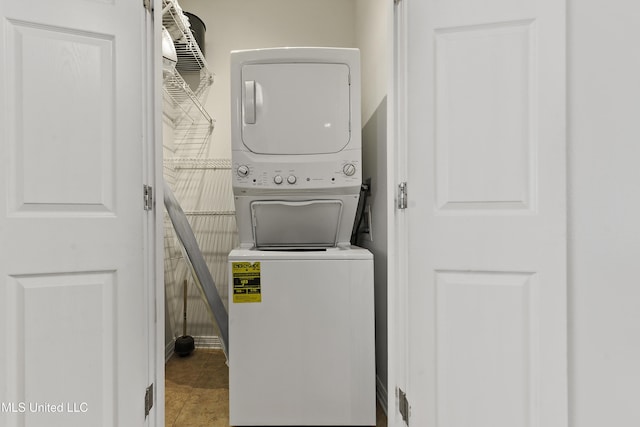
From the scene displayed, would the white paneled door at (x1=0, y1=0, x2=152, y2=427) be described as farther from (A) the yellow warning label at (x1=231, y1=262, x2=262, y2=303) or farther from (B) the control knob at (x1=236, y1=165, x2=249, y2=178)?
(B) the control knob at (x1=236, y1=165, x2=249, y2=178)

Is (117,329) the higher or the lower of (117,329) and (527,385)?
the higher

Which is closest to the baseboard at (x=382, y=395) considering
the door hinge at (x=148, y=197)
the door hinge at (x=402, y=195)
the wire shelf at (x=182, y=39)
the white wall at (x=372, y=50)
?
the door hinge at (x=402, y=195)

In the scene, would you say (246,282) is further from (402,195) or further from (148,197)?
(402,195)

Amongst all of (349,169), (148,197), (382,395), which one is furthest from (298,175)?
(382,395)

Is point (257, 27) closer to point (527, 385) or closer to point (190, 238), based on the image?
point (190, 238)

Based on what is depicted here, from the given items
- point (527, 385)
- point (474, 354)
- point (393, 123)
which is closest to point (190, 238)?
point (393, 123)

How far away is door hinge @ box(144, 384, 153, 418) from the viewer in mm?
1081

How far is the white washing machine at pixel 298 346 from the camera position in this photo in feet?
4.53

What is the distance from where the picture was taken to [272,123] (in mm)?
1610

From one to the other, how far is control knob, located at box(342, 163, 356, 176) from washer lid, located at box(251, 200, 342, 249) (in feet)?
0.52

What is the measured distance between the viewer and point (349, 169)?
5.26 ft

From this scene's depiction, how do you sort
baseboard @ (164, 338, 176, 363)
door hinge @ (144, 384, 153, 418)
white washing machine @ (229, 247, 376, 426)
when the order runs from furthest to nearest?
baseboard @ (164, 338, 176, 363) < white washing machine @ (229, 247, 376, 426) < door hinge @ (144, 384, 153, 418)

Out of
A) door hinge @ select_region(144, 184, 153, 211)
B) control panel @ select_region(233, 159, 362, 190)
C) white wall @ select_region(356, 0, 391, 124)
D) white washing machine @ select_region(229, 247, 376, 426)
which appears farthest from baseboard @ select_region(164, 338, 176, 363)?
white wall @ select_region(356, 0, 391, 124)

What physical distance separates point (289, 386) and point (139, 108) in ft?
4.03
